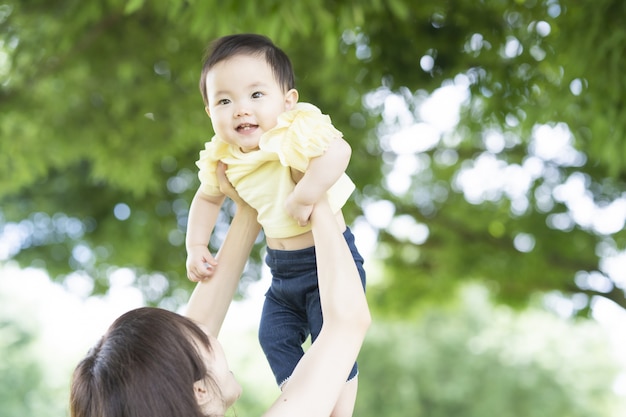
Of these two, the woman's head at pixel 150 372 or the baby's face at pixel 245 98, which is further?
the baby's face at pixel 245 98

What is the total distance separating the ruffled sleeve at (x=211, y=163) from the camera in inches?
77.8

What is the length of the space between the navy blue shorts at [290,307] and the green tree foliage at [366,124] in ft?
4.38

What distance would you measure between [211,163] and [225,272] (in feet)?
0.77

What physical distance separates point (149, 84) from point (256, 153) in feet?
13.1

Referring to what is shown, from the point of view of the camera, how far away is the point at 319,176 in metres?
1.74

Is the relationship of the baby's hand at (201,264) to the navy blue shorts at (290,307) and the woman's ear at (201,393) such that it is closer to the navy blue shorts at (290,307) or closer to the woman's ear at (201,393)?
the navy blue shorts at (290,307)

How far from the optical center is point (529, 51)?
4.60 m

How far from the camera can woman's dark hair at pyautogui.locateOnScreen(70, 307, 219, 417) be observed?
5.29 feet

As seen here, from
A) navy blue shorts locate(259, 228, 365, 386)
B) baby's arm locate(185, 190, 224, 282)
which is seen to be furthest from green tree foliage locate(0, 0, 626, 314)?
navy blue shorts locate(259, 228, 365, 386)

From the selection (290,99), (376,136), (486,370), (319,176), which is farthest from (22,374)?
(319,176)

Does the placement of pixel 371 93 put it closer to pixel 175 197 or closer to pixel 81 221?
pixel 175 197

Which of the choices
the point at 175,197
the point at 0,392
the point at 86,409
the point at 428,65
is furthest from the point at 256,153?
the point at 0,392

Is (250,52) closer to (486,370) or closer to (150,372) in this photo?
(150,372)

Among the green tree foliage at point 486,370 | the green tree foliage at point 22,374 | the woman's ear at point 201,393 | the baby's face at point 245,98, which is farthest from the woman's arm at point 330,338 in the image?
the green tree foliage at point 486,370
